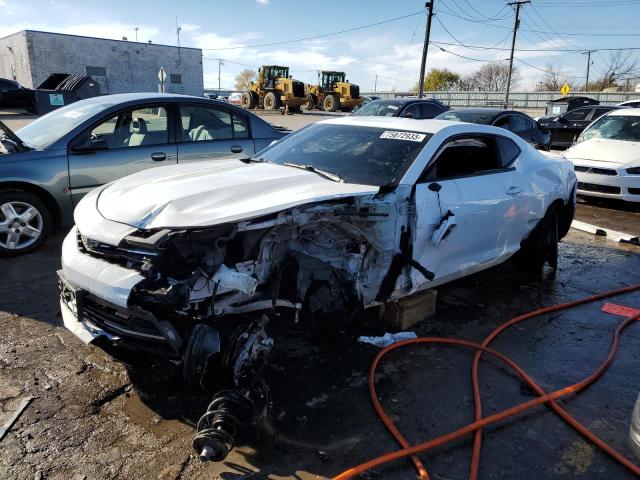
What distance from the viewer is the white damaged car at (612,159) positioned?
7996 millimetres

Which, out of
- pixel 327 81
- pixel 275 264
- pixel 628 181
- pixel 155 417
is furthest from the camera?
pixel 327 81

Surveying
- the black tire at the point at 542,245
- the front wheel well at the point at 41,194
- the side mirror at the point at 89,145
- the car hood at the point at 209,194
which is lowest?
the black tire at the point at 542,245

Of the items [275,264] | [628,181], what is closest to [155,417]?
[275,264]

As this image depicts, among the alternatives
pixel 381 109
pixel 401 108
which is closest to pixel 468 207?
pixel 401 108

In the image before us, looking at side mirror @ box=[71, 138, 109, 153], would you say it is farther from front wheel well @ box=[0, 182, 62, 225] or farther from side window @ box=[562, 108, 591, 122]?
side window @ box=[562, 108, 591, 122]

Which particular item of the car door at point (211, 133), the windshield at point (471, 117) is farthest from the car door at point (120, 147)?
the windshield at point (471, 117)

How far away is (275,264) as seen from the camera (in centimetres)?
302

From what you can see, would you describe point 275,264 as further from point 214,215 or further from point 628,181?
point 628,181

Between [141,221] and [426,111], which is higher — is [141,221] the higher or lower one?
the lower one

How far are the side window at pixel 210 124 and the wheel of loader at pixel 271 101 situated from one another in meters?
26.2

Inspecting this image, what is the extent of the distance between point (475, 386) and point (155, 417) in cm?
190

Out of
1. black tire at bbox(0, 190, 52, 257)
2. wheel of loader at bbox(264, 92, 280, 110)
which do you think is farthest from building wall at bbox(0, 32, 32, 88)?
black tire at bbox(0, 190, 52, 257)

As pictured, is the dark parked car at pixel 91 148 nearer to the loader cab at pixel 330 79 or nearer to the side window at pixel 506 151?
the side window at pixel 506 151

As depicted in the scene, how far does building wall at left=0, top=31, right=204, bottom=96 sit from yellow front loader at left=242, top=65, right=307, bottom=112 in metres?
15.0
